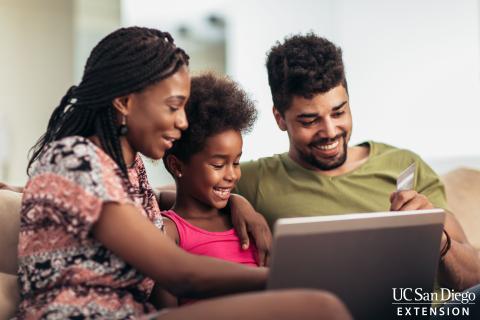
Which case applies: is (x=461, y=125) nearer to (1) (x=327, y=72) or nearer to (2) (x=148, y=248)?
(1) (x=327, y=72)

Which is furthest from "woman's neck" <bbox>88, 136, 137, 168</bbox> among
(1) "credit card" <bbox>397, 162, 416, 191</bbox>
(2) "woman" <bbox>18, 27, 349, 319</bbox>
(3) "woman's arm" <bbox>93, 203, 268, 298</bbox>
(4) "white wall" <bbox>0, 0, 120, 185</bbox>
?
(4) "white wall" <bbox>0, 0, 120, 185</bbox>

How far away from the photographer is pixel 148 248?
4.02 ft

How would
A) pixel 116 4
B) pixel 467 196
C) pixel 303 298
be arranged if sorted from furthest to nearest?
pixel 116 4
pixel 467 196
pixel 303 298

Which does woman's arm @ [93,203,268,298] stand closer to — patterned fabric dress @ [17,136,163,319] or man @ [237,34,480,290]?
patterned fabric dress @ [17,136,163,319]

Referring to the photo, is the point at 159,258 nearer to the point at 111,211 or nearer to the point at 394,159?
the point at 111,211

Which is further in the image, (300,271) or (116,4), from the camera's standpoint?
(116,4)

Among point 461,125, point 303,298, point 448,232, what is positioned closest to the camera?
point 303,298

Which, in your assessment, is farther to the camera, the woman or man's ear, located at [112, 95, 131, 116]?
man's ear, located at [112, 95, 131, 116]

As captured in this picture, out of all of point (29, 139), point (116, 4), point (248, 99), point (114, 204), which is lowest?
point (29, 139)

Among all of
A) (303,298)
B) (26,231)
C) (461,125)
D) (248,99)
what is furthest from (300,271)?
(461,125)

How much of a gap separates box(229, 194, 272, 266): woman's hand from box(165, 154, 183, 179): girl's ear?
0.15 metres

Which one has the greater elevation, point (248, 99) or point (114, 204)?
point (248, 99)

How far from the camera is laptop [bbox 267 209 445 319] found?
3.65 ft

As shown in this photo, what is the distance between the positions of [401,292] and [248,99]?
646mm
